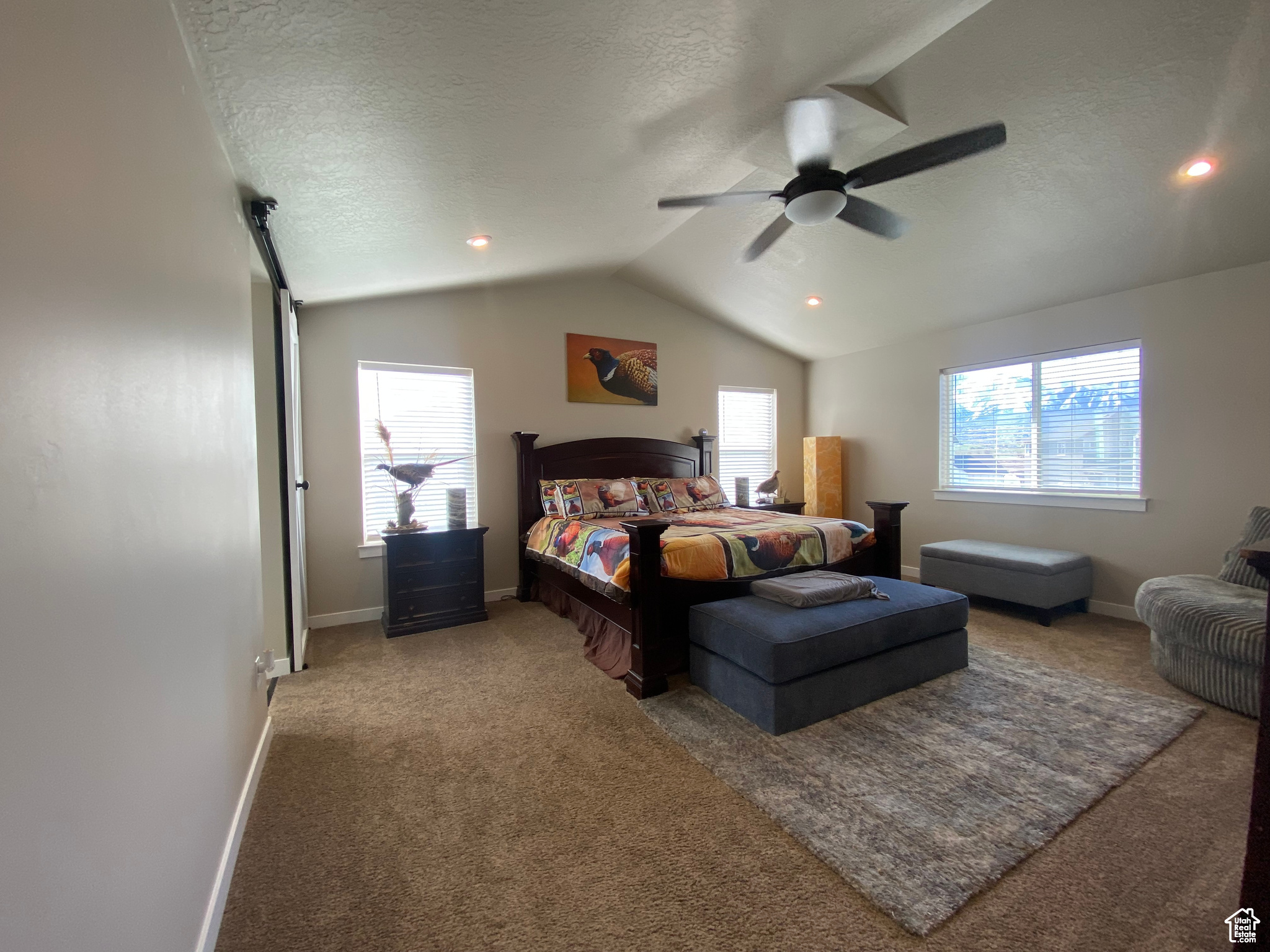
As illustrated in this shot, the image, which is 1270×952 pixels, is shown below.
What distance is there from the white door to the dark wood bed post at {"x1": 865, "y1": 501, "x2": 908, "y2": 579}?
354 centimetres

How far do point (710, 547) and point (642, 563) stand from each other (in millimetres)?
475

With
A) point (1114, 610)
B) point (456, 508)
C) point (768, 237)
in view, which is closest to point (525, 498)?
point (456, 508)

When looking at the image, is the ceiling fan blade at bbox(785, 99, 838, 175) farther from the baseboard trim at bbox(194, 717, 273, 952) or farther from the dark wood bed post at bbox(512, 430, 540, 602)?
the baseboard trim at bbox(194, 717, 273, 952)

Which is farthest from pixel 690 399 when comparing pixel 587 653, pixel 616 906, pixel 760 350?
pixel 616 906

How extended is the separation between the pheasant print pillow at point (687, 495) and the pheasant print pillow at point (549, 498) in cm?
82

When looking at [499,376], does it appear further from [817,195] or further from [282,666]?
[817,195]

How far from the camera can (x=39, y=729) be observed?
72 cm

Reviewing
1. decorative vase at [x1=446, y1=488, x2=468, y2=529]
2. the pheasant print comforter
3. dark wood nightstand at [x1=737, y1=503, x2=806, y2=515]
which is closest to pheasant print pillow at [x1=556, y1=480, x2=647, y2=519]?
the pheasant print comforter

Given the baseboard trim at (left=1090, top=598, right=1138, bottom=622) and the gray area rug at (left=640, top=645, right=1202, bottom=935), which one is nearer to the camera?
the gray area rug at (left=640, top=645, right=1202, bottom=935)

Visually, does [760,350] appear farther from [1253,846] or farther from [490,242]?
A: [1253,846]

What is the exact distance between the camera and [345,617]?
160 inches

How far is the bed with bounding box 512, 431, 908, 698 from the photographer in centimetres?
274

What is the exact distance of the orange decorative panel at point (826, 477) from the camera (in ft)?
18.4

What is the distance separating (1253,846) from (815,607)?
1597mm
